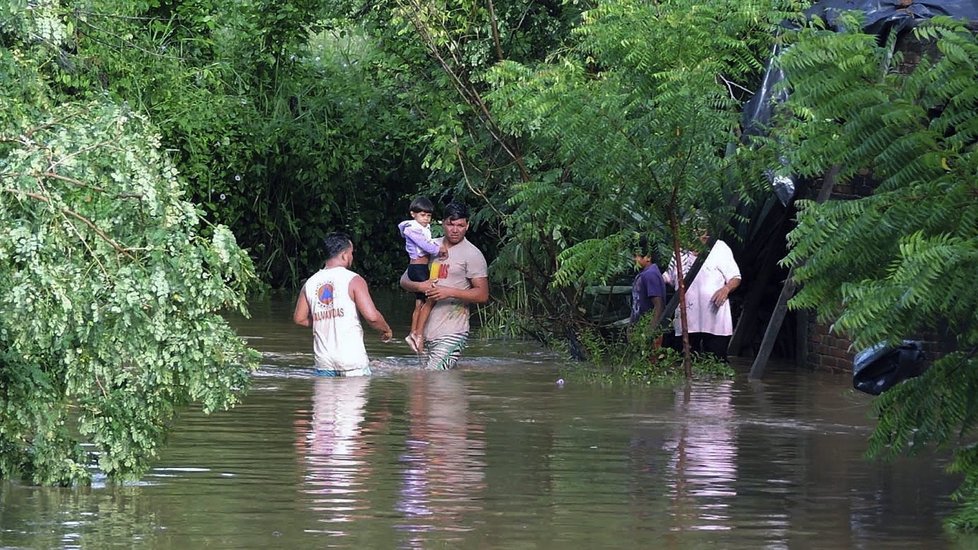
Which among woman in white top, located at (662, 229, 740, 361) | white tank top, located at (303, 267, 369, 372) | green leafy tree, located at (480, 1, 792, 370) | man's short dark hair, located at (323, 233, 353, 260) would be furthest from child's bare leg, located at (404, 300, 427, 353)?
woman in white top, located at (662, 229, 740, 361)

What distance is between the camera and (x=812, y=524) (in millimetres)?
9414

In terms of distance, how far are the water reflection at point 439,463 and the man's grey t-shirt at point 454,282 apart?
1501 mm

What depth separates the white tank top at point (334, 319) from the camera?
51.5 ft

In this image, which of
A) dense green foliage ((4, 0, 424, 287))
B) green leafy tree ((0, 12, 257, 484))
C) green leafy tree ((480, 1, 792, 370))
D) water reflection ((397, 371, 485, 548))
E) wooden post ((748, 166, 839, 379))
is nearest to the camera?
green leafy tree ((0, 12, 257, 484))

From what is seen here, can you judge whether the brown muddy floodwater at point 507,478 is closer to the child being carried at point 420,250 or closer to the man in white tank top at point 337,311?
the man in white tank top at point 337,311

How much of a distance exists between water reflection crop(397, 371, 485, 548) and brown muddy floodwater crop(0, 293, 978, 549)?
0.9 inches

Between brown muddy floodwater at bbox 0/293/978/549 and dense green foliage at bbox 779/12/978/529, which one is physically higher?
dense green foliage at bbox 779/12/978/529

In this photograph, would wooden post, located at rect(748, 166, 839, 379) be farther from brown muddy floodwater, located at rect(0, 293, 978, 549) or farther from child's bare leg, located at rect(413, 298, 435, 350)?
child's bare leg, located at rect(413, 298, 435, 350)

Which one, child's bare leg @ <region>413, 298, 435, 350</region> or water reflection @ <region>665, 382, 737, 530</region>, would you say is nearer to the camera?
water reflection @ <region>665, 382, 737, 530</region>

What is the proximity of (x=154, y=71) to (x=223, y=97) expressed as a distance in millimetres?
2395

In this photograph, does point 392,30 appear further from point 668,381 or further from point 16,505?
point 16,505

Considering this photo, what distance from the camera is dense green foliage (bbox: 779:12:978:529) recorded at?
8961 millimetres

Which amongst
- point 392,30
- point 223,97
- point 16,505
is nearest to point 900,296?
point 16,505

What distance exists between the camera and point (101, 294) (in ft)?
30.4
